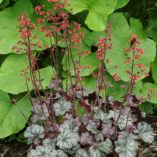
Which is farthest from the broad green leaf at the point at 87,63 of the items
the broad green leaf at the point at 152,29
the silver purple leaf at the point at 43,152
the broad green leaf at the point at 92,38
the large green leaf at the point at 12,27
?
the silver purple leaf at the point at 43,152

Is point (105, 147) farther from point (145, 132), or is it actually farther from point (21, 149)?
point (21, 149)

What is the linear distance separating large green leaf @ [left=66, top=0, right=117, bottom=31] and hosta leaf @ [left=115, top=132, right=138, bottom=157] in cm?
61

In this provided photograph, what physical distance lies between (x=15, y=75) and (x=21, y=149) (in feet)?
1.64

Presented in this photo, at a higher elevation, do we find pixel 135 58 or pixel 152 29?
pixel 135 58

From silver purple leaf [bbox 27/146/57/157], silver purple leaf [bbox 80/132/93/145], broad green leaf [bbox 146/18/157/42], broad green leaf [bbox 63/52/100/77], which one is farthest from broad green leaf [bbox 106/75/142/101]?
silver purple leaf [bbox 27/146/57/157]

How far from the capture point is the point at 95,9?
8.05 feet

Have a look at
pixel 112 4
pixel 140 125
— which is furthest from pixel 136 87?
pixel 112 4

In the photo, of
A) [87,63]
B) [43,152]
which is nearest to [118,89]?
[87,63]

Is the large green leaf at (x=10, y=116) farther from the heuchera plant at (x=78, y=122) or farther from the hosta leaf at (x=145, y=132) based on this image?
the hosta leaf at (x=145, y=132)

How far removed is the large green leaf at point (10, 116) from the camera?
8.46 feet

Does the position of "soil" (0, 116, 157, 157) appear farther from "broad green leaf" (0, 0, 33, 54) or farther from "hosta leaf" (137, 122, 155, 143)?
"broad green leaf" (0, 0, 33, 54)

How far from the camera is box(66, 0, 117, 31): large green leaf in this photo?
2395 mm

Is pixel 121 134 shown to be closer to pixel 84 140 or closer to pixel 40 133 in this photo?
pixel 84 140

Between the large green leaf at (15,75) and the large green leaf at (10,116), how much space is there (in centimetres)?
12
